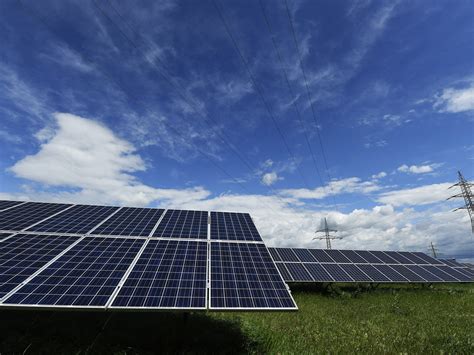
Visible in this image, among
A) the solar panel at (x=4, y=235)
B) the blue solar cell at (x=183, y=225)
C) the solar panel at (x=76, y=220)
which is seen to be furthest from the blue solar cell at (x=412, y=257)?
the solar panel at (x=4, y=235)

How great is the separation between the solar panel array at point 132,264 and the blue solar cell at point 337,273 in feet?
36.9

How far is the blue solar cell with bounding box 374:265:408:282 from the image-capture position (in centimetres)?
2407

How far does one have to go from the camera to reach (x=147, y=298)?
29.0 ft

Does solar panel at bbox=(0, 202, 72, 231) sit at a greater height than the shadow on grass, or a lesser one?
greater

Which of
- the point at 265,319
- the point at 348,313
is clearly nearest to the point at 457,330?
the point at 348,313

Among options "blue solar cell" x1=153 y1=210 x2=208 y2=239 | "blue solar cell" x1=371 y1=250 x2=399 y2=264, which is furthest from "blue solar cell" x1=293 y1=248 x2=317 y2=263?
"blue solar cell" x1=153 y1=210 x2=208 y2=239

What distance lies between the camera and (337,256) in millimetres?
30141

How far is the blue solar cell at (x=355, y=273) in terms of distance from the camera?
2325cm

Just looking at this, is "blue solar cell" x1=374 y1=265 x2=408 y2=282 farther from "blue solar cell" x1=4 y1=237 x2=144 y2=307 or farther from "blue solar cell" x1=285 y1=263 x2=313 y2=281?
"blue solar cell" x1=4 y1=237 x2=144 y2=307

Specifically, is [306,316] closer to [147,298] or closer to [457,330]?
[457,330]

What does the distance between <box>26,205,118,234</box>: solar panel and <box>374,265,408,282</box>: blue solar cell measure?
26045 mm

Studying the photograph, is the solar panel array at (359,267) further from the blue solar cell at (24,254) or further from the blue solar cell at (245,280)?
the blue solar cell at (24,254)

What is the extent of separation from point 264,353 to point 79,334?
25.8ft

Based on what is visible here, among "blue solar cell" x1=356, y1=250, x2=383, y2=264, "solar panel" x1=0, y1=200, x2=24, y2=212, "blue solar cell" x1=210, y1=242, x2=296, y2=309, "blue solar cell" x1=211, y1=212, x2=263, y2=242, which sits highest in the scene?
"solar panel" x1=0, y1=200, x2=24, y2=212
